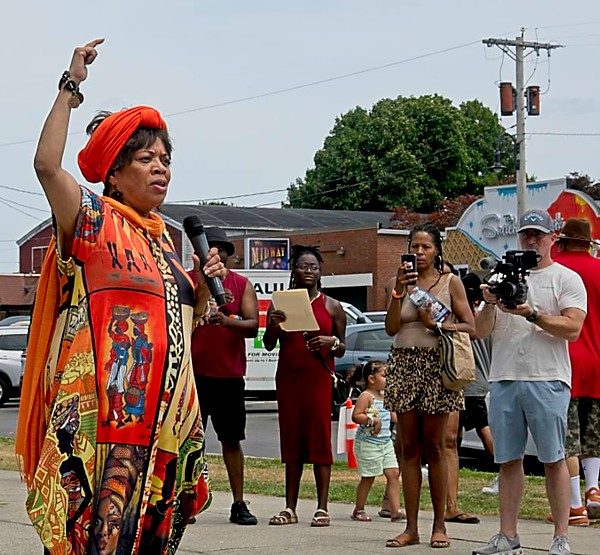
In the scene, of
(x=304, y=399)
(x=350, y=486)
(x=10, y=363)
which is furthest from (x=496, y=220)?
(x=304, y=399)

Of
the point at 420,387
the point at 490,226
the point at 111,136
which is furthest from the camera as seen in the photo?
the point at 490,226

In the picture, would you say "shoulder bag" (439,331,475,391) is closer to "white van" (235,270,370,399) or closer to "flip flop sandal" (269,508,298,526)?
"flip flop sandal" (269,508,298,526)

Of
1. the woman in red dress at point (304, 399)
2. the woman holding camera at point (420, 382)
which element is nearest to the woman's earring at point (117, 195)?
the woman holding camera at point (420, 382)

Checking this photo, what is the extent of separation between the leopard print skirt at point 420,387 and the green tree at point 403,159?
197 ft

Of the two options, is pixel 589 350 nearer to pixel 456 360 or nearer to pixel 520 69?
pixel 456 360

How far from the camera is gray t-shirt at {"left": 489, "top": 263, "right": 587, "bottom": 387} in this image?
7.03 m

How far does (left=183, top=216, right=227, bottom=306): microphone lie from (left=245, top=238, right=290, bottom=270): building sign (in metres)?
38.2

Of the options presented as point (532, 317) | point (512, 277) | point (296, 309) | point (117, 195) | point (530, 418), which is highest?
point (117, 195)

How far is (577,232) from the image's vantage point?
8781 millimetres

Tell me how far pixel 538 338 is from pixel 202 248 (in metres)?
2.85

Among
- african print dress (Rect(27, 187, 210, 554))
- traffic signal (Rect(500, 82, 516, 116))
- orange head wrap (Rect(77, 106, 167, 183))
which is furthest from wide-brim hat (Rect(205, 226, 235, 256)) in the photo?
traffic signal (Rect(500, 82, 516, 116))

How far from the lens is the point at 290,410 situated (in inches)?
341

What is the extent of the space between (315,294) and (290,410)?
35.1 inches

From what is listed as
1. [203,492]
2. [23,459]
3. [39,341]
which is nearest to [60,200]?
[39,341]
